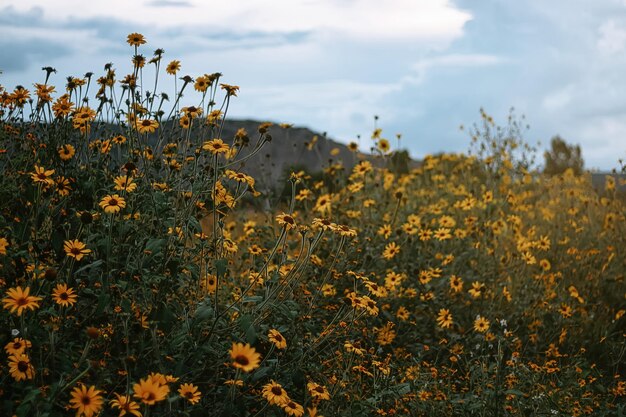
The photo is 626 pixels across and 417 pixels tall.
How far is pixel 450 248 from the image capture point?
20.5 feet

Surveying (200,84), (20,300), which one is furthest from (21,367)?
(200,84)

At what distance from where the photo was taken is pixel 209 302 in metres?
2.94

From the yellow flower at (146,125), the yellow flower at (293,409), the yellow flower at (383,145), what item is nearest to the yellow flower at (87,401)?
the yellow flower at (293,409)

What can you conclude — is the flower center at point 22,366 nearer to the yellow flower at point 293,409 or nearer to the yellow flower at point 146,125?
the yellow flower at point 293,409

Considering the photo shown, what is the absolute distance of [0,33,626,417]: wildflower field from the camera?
9.02 feet

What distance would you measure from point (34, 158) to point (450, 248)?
147 inches

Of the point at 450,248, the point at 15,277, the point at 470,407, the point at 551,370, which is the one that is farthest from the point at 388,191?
the point at 15,277

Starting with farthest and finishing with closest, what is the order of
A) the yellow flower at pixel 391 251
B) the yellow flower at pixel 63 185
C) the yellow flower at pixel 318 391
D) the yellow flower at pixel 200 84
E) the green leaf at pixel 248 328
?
the yellow flower at pixel 391 251
the yellow flower at pixel 200 84
the yellow flower at pixel 63 185
the yellow flower at pixel 318 391
the green leaf at pixel 248 328

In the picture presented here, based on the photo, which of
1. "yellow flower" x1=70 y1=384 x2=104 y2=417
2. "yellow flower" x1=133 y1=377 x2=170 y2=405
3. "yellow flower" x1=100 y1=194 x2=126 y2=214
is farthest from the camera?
"yellow flower" x1=100 y1=194 x2=126 y2=214

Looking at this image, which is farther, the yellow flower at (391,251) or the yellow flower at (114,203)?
the yellow flower at (391,251)

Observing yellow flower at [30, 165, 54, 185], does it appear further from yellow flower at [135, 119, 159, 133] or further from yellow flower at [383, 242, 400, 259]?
yellow flower at [383, 242, 400, 259]

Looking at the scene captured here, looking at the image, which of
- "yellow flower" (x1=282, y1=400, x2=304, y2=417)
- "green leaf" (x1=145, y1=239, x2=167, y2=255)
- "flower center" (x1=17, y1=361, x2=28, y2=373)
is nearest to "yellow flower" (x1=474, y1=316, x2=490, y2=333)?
"yellow flower" (x1=282, y1=400, x2=304, y2=417)

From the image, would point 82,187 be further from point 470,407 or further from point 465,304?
point 465,304

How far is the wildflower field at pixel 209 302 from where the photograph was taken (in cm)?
275
